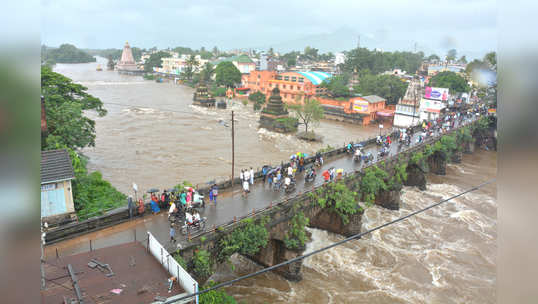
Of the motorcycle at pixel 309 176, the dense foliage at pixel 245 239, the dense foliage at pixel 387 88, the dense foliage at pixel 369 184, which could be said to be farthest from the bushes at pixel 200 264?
Answer: the dense foliage at pixel 387 88

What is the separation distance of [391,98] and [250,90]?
3066 centimetres

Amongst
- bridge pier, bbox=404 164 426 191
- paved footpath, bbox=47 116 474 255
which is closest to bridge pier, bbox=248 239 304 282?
paved footpath, bbox=47 116 474 255

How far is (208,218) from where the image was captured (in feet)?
50.1

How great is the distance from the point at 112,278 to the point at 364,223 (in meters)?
16.7

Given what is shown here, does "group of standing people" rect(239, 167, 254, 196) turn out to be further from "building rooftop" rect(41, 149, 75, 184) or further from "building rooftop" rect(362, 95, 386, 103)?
"building rooftop" rect(362, 95, 386, 103)

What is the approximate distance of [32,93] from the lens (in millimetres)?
1433

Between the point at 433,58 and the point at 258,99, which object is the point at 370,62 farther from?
the point at 433,58

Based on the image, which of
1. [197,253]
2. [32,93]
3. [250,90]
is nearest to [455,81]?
[250,90]

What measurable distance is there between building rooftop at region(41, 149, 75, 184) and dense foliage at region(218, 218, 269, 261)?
678 centimetres

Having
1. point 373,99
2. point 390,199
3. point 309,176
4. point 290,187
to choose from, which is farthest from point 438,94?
point 290,187

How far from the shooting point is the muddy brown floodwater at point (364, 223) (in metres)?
16.9

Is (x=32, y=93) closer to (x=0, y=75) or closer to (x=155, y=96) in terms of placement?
(x=0, y=75)

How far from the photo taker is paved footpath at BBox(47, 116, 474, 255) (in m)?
13.0

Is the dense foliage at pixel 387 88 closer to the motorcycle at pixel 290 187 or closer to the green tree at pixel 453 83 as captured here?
the green tree at pixel 453 83
